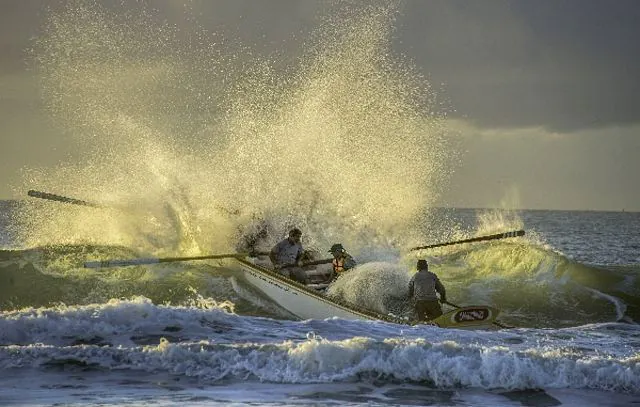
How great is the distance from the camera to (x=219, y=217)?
30047mm

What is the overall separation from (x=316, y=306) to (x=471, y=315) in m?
3.34

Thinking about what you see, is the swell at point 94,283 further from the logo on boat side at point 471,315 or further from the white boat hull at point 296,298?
the logo on boat side at point 471,315

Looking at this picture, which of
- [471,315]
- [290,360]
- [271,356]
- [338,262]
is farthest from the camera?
[338,262]

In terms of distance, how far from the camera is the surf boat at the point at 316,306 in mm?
16750

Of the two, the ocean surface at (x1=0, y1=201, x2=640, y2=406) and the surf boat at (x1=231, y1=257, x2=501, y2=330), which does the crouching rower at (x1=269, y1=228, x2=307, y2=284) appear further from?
the ocean surface at (x1=0, y1=201, x2=640, y2=406)

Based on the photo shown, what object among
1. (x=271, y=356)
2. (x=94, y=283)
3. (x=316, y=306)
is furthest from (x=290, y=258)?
(x=94, y=283)

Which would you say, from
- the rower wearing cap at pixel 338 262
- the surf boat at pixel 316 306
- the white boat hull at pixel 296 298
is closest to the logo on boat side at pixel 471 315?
the surf boat at pixel 316 306

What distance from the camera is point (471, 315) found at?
16766 millimetres

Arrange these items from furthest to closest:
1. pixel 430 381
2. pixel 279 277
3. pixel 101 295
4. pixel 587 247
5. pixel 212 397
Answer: pixel 587 247, pixel 101 295, pixel 279 277, pixel 430 381, pixel 212 397

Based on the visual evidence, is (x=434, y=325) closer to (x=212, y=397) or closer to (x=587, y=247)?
(x=212, y=397)

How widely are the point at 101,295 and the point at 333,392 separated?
47.2 ft

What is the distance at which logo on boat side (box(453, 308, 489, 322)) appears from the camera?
16.7m

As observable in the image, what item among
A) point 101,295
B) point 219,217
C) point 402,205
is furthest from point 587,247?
point 101,295

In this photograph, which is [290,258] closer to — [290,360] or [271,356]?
[271,356]
